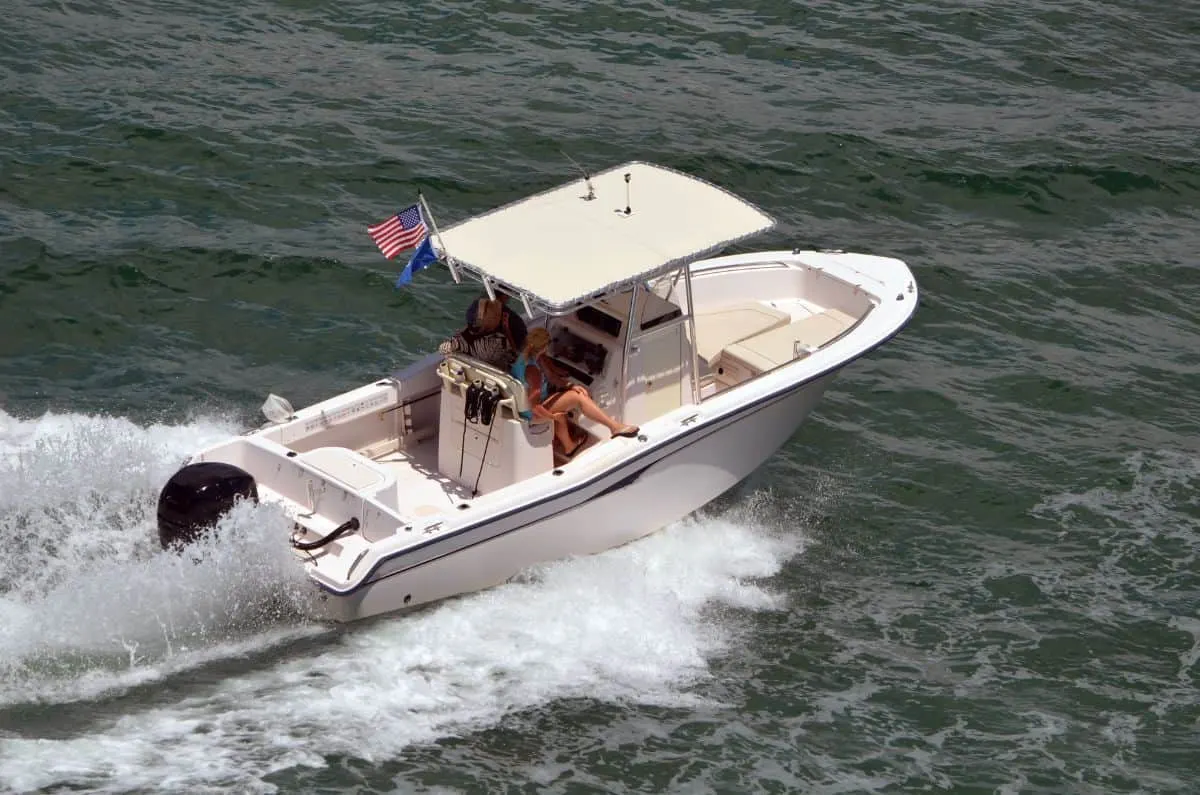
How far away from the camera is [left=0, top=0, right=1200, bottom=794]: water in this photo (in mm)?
12211

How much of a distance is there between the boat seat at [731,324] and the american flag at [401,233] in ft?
10.1

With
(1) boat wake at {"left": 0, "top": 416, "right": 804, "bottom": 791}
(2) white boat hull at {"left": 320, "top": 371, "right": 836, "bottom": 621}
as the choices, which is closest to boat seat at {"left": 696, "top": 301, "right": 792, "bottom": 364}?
(2) white boat hull at {"left": 320, "top": 371, "right": 836, "bottom": 621}

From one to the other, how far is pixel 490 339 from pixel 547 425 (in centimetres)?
83

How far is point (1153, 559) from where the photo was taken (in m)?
14.9

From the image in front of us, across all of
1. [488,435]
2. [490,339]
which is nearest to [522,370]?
Result: [490,339]

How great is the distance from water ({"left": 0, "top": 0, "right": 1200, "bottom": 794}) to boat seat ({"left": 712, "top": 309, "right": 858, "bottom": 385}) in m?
1.14

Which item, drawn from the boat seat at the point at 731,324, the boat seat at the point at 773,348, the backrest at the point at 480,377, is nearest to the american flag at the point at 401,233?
the backrest at the point at 480,377

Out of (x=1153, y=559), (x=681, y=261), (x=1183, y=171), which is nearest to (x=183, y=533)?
(x=681, y=261)

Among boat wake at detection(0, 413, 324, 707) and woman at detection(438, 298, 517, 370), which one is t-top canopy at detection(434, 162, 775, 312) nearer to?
woman at detection(438, 298, 517, 370)

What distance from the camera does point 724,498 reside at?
1551 cm

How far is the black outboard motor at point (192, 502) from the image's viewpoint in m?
12.7

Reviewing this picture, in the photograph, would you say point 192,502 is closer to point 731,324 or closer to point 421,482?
point 421,482

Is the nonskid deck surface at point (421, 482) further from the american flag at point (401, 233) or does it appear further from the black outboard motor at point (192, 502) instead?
the american flag at point (401, 233)

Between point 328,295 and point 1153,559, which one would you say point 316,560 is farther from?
point 1153,559
